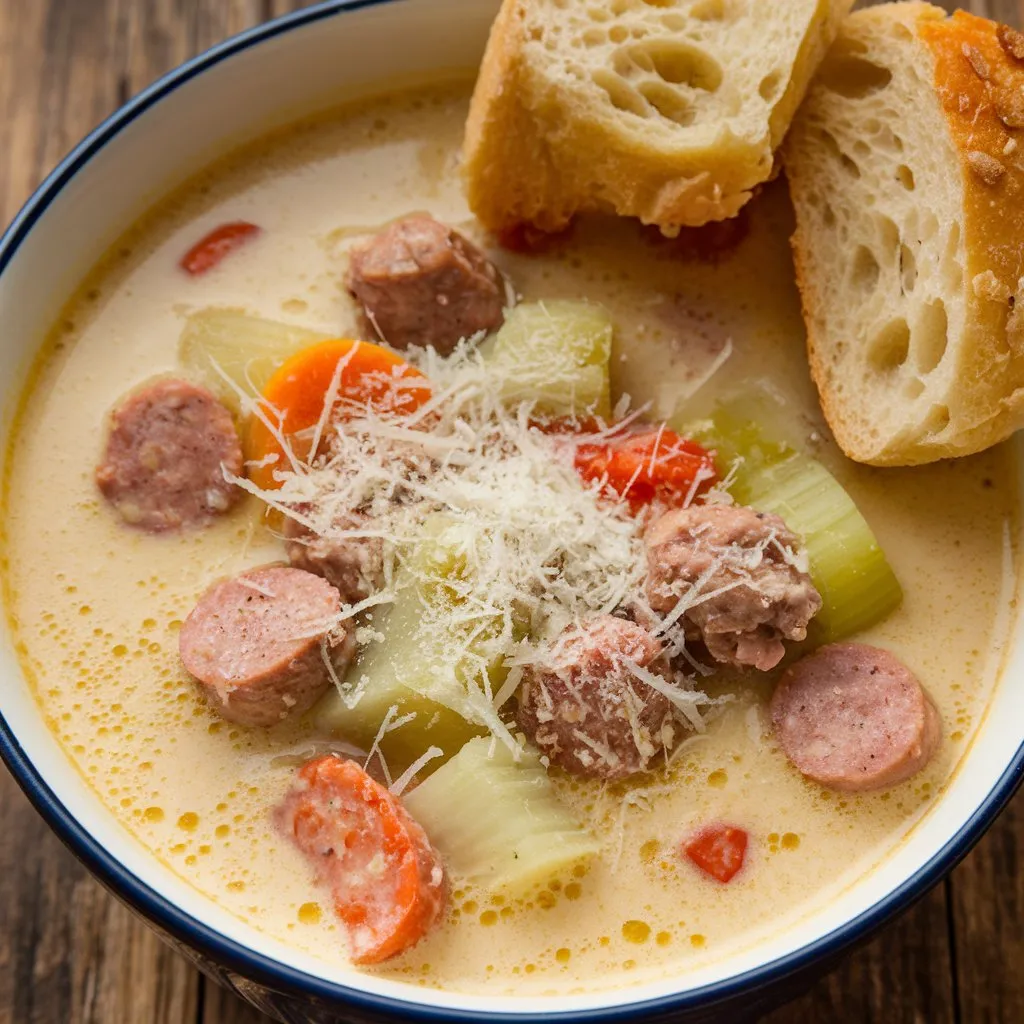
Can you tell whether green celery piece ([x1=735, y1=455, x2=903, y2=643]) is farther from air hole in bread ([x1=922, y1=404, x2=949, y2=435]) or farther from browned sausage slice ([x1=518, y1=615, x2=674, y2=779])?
browned sausage slice ([x1=518, y1=615, x2=674, y2=779])

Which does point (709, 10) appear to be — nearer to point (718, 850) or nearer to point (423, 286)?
point (423, 286)

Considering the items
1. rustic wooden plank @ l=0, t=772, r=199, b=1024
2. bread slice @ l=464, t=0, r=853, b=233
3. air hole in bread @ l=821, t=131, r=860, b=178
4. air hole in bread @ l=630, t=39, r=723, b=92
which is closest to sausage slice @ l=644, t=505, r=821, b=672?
bread slice @ l=464, t=0, r=853, b=233

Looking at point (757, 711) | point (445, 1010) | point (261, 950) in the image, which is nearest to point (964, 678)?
point (757, 711)

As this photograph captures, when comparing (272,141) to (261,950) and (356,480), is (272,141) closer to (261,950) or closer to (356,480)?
(356,480)

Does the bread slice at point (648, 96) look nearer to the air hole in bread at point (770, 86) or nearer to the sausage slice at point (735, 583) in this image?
the air hole in bread at point (770, 86)

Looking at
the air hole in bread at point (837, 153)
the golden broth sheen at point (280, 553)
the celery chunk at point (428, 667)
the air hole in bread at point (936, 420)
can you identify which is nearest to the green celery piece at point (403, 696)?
the celery chunk at point (428, 667)

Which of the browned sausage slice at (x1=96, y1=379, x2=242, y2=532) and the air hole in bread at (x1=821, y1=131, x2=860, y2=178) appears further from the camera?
the air hole in bread at (x1=821, y1=131, x2=860, y2=178)
